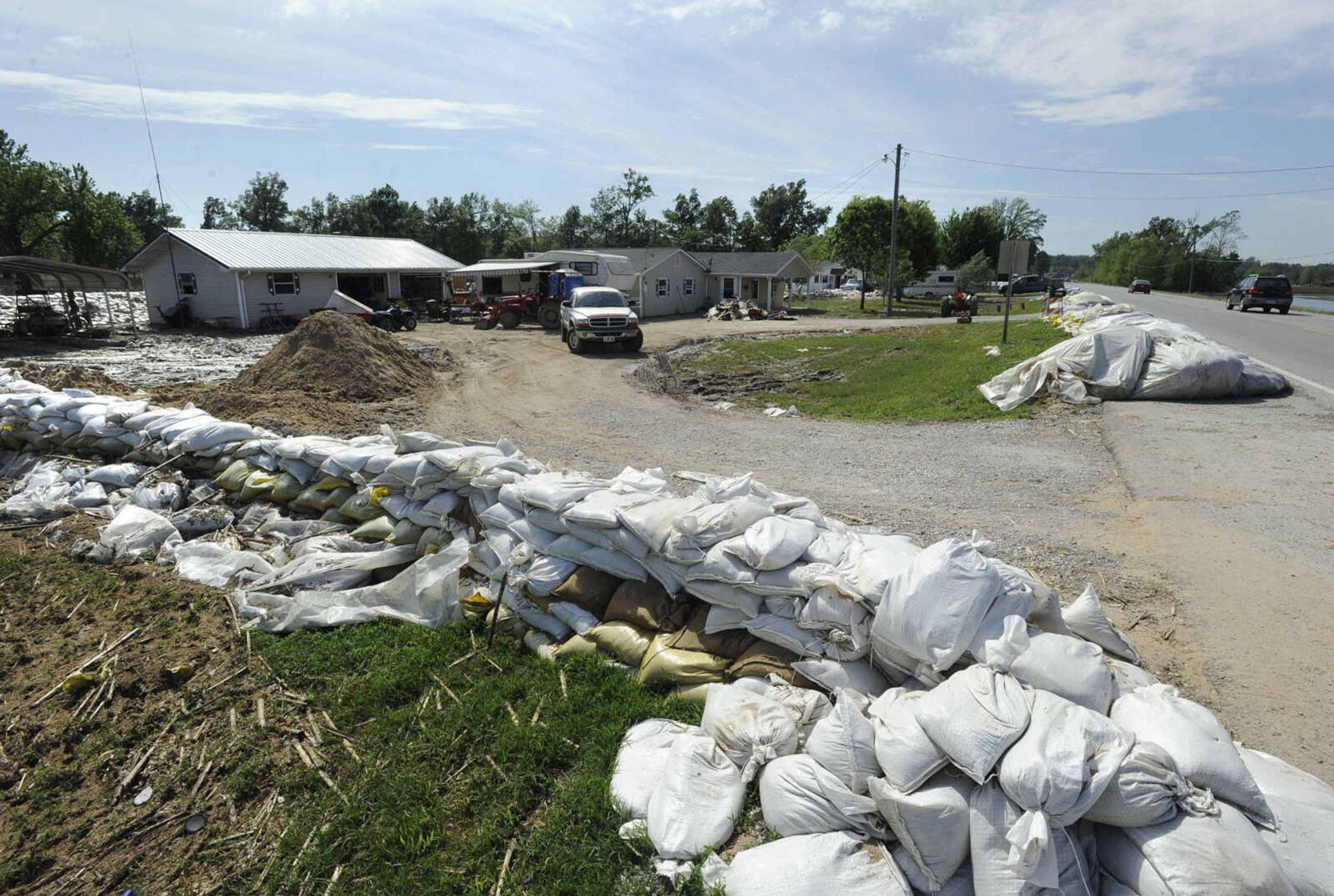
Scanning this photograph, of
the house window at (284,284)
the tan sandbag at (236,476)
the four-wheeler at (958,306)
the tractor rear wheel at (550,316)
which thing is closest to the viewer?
the tan sandbag at (236,476)

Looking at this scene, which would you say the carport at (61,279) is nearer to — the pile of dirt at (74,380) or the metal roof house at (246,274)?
the metal roof house at (246,274)

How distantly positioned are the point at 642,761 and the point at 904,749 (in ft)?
4.06

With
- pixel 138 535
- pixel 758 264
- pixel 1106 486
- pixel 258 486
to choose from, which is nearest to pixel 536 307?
pixel 758 264

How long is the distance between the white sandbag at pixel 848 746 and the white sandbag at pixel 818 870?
202 millimetres

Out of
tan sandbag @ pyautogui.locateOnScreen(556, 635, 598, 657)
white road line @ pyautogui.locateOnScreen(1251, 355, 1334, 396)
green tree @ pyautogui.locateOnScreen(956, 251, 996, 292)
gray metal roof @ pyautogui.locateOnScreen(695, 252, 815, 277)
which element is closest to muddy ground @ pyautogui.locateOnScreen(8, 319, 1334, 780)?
white road line @ pyautogui.locateOnScreen(1251, 355, 1334, 396)

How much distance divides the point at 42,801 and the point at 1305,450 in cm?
1095

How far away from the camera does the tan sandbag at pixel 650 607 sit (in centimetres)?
405

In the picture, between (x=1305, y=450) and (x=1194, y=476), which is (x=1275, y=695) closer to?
(x=1194, y=476)

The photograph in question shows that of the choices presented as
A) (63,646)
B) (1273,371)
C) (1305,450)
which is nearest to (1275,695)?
(1305,450)

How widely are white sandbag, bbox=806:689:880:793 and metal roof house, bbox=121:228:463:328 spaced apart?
99.5ft

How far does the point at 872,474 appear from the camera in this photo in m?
7.68

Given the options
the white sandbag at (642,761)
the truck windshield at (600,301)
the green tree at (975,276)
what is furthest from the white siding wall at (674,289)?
the white sandbag at (642,761)

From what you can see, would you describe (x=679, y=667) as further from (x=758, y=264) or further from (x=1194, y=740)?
(x=758, y=264)

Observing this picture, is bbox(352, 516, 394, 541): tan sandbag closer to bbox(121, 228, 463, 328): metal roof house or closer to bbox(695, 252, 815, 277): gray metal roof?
bbox(121, 228, 463, 328): metal roof house
